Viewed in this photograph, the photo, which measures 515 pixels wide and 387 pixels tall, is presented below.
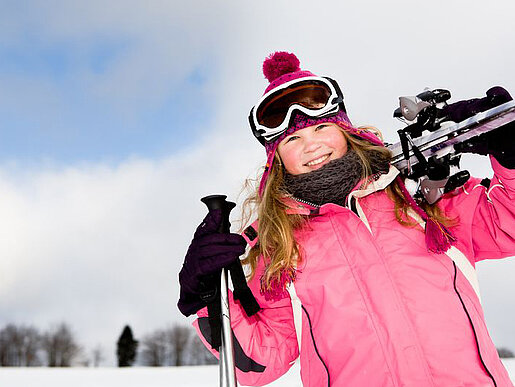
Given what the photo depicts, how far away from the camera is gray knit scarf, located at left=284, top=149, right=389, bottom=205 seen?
2293mm

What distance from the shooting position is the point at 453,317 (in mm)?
1887

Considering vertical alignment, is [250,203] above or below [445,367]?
above

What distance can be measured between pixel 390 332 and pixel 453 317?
0.28 meters

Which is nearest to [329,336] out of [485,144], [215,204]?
[215,204]

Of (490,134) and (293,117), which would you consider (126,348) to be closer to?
(293,117)

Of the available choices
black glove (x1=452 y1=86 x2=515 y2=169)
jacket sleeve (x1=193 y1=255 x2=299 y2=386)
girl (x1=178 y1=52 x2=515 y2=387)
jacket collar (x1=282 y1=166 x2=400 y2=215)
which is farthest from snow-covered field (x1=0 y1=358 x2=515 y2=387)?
black glove (x1=452 y1=86 x2=515 y2=169)

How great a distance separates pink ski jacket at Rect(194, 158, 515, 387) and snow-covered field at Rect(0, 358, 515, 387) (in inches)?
196

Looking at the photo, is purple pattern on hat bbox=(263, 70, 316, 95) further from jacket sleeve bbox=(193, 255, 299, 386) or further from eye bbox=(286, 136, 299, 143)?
jacket sleeve bbox=(193, 255, 299, 386)

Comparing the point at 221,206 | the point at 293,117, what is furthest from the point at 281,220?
the point at 293,117

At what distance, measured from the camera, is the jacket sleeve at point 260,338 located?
2389 millimetres

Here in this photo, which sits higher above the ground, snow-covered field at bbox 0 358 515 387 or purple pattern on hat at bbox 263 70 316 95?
purple pattern on hat at bbox 263 70 316 95

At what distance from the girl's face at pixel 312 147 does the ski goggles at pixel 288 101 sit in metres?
0.12

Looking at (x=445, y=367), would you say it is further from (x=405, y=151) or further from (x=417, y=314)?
(x=405, y=151)

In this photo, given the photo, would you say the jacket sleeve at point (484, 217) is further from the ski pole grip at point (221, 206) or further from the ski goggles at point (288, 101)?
the ski pole grip at point (221, 206)
